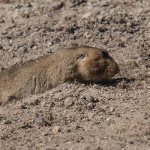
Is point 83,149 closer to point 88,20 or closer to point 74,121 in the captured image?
point 74,121

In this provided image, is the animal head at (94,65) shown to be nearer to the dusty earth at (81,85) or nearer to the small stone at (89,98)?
the dusty earth at (81,85)

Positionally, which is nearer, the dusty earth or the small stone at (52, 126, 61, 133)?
the dusty earth

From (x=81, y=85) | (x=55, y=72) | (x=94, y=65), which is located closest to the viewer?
(x=81, y=85)

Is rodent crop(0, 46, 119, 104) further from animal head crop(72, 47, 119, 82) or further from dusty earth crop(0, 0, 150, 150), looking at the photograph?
dusty earth crop(0, 0, 150, 150)

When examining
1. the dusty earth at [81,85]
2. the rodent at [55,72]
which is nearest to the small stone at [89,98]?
the dusty earth at [81,85]

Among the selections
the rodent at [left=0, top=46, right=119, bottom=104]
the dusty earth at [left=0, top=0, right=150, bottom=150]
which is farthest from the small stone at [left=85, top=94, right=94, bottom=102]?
the rodent at [left=0, top=46, right=119, bottom=104]

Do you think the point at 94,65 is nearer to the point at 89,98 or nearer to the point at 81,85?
the point at 81,85

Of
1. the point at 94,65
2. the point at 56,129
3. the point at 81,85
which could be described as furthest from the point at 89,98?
the point at 94,65
